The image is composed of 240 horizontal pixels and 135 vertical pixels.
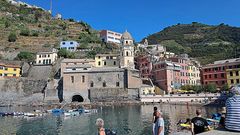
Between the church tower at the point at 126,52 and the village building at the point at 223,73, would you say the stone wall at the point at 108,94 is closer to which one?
the church tower at the point at 126,52

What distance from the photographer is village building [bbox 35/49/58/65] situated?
77.1m

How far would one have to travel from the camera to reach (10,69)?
70.9m

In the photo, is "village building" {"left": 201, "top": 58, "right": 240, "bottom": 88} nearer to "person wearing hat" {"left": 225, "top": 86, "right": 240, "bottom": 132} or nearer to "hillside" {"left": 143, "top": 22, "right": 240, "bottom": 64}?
→ "hillside" {"left": 143, "top": 22, "right": 240, "bottom": 64}

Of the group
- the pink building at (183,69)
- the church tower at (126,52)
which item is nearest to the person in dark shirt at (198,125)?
the church tower at (126,52)

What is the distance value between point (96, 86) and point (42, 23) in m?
63.3

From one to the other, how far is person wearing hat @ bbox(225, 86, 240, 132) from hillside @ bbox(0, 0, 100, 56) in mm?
77472

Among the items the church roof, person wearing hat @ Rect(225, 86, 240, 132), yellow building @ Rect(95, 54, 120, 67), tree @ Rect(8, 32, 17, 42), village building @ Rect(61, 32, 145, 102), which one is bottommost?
person wearing hat @ Rect(225, 86, 240, 132)

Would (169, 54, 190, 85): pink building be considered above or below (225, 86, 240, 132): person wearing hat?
above

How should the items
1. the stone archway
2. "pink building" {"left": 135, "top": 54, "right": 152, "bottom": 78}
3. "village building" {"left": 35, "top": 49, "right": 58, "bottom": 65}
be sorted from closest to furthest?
1. the stone archway
2. "pink building" {"left": 135, "top": 54, "right": 152, "bottom": 78}
3. "village building" {"left": 35, "top": 49, "right": 58, "bottom": 65}

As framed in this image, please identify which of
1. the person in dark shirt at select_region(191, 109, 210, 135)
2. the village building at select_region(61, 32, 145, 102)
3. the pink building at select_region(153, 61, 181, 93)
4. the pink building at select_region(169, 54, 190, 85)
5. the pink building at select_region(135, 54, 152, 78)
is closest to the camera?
the person in dark shirt at select_region(191, 109, 210, 135)

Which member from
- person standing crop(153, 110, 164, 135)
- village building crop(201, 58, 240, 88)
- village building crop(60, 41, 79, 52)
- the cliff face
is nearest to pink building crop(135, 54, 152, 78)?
village building crop(201, 58, 240, 88)

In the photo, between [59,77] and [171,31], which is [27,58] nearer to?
[59,77]

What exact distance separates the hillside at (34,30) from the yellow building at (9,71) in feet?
37.5

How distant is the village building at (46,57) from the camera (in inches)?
3034
